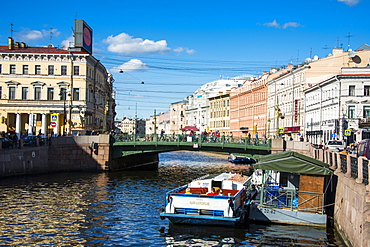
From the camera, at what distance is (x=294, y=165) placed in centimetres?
2550

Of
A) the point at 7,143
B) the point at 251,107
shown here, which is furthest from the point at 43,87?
the point at 251,107

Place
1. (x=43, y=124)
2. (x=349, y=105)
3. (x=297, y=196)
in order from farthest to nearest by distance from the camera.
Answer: (x=43, y=124) → (x=349, y=105) → (x=297, y=196)

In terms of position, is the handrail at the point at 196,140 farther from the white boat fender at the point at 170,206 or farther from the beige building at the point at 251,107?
the beige building at the point at 251,107

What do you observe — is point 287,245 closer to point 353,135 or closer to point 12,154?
point 12,154

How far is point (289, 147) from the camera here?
5388 cm

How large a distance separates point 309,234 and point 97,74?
2522 inches

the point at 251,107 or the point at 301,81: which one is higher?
the point at 301,81

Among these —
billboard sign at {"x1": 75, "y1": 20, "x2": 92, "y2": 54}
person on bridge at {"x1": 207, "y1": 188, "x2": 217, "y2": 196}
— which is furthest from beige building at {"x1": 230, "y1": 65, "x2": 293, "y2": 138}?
person on bridge at {"x1": 207, "y1": 188, "x2": 217, "y2": 196}

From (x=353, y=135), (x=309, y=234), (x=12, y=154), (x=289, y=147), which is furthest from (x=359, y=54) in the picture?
(x=309, y=234)

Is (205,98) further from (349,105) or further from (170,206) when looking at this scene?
(170,206)

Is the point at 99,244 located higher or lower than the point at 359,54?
lower

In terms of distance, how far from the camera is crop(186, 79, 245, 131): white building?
6412 inches

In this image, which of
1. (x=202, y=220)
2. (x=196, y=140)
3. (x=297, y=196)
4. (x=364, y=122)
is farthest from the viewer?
(x=364, y=122)

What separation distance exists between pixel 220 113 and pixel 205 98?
69.8 feet
